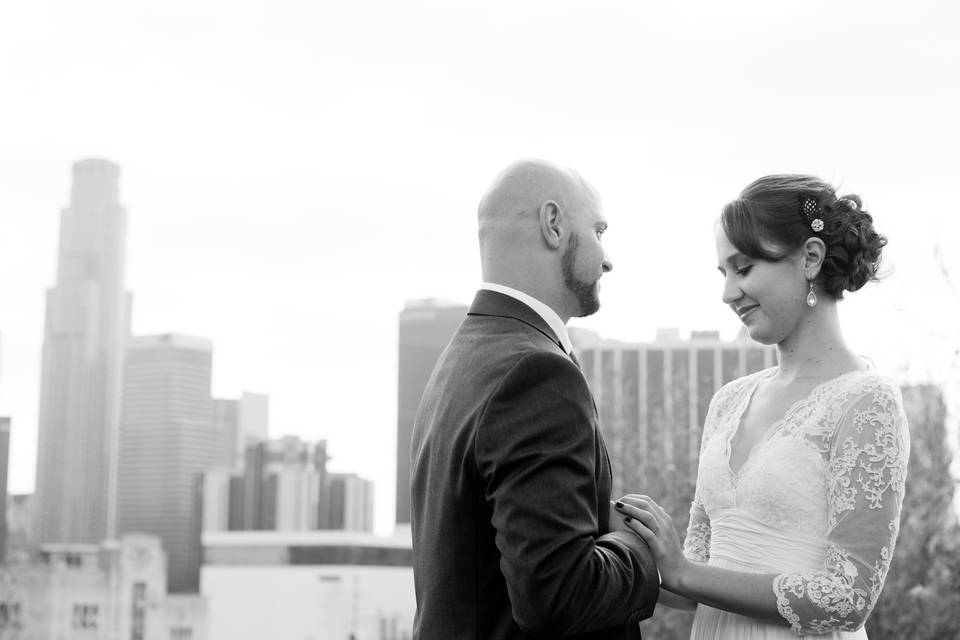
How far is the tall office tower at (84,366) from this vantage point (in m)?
81.6

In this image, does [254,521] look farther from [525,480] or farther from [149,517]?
[525,480]

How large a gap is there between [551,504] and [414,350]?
59.0 metres

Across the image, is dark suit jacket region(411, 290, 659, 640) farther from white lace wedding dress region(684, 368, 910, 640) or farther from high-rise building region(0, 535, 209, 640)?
high-rise building region(0, 535, 209, 640)

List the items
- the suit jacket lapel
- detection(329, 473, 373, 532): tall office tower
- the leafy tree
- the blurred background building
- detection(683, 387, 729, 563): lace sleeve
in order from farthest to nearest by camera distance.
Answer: detection(329, 473, 373, 532): tall office tower
the blurred background building
the leafy tree
detection(683, 387, 729, 563): lace sleeve
the suit jacket lapel

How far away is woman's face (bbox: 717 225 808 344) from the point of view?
2.95 m

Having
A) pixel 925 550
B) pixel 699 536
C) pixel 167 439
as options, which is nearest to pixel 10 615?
pixel 167 439

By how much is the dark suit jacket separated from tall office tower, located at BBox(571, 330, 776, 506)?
304 inches

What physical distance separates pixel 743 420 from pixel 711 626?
55cm

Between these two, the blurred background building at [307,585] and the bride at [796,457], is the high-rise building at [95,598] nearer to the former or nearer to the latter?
the blurred background building at [307,585]

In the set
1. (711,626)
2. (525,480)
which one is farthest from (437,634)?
(711,626)

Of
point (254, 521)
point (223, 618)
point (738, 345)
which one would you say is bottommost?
point (223, 618)

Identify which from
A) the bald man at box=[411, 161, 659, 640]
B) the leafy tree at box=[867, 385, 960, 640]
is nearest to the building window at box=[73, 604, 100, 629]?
the leafy tree at box=[867, 385, 960, 640]

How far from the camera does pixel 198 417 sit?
311 ft

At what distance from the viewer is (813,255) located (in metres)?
2.96
